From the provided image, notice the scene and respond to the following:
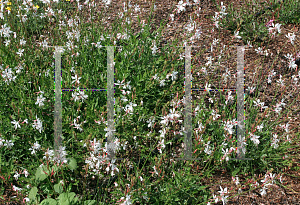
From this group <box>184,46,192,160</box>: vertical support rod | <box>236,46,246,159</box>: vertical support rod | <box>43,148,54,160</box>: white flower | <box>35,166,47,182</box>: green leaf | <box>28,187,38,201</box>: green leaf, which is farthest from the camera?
<box>184,46,192,160</box>: vertical support rod

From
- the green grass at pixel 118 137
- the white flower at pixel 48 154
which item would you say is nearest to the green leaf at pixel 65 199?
the green grass at pixel 118 137

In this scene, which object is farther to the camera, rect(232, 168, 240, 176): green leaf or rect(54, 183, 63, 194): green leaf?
rect(232, 168, 240, 176): green leaf

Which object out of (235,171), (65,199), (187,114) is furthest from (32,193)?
(235,171)

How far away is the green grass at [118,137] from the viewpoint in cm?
214

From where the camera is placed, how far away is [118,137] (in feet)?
8.55

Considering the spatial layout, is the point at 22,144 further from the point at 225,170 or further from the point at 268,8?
the point at 268,8

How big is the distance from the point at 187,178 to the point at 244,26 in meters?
2.96

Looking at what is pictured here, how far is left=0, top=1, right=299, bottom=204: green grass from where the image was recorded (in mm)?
A: 2143

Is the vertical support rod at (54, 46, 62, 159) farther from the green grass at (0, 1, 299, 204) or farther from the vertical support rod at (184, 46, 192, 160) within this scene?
the vertical support rod at (184, 46, 192, 160)

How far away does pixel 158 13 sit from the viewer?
14.9 feet

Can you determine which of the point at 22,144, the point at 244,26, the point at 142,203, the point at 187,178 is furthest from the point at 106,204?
the point at 244,26

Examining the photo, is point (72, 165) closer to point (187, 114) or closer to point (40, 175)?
point (40, 175)

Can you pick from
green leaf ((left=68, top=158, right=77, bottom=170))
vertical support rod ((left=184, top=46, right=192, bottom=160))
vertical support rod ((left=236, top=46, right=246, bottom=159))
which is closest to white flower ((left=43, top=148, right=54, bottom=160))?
green leaf ((left=68, top=158, right=77, bottom=170))

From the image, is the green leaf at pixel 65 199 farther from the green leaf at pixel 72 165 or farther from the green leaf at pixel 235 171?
the green leaf at pixel 235 171
